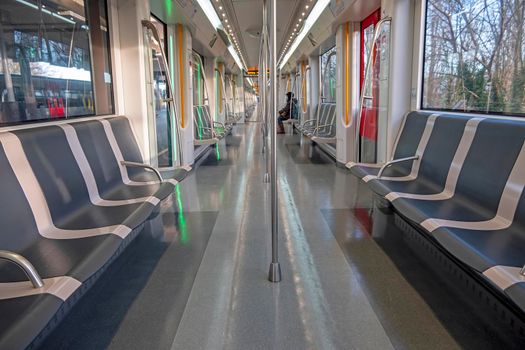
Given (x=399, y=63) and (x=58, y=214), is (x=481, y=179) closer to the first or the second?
(x=399, y=63)

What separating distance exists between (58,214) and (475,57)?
127 inches

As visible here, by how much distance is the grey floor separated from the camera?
186 cm

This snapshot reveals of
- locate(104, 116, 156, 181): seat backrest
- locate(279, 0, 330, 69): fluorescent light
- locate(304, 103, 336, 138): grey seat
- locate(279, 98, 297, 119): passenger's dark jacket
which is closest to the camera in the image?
locate(104, 116, 156, 181): seat backrest

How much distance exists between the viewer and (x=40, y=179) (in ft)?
7.14

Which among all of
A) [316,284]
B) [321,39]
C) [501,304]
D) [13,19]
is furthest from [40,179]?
[321,39]

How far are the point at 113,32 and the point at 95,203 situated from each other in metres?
1.94

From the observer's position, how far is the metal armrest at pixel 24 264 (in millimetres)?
1379

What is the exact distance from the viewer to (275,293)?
229 centimetres

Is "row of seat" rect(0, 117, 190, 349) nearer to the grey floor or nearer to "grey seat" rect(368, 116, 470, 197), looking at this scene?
the grey floor

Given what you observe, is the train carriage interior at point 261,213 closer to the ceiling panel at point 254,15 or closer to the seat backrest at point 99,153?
the seat backrest at point 99,153

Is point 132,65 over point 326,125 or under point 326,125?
over

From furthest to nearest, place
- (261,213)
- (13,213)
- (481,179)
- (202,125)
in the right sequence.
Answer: (202,125)
(261,213)
(481,179)
(13,213)

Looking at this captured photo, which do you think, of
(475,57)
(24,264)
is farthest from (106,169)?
(475,57)

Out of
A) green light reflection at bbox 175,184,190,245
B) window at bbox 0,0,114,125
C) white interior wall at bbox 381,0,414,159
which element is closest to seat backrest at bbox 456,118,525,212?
white interior wall at bbox 381,0,414,159
